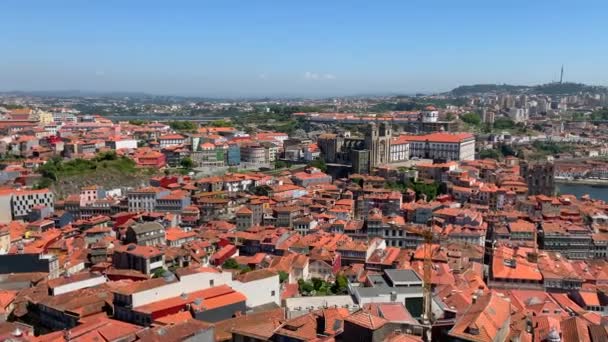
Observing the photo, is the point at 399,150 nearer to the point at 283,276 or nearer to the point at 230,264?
the point at 230,264

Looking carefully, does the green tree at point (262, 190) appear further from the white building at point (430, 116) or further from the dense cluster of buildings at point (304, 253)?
the white building at point (430, 116)

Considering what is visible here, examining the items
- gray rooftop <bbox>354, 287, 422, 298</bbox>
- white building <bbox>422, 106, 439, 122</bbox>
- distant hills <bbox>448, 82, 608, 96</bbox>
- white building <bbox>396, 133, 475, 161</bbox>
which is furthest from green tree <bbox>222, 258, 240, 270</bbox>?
distant hills <bbox>448, 82, 608, 96</bbox>

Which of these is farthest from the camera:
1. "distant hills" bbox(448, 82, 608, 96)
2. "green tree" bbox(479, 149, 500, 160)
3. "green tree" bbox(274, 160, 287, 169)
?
"distant hills" bbox(448, 82, 608, 96)

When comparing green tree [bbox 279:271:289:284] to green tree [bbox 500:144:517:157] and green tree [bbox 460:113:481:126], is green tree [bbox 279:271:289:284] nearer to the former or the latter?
green tree [bbox 500:144:517:157]

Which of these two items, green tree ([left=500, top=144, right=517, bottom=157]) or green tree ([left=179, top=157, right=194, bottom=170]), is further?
green tree ([left=500, top=144, right=517, bottom=157])

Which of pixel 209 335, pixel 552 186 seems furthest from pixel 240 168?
pixel 209 335

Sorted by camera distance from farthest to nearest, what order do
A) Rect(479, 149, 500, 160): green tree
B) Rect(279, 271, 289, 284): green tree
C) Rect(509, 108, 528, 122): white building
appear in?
Rect(509, 108, 528, 122): white building
Rect(479, 149, 500, 160): green tree
Rect(279, 271, 289, 284): green tree

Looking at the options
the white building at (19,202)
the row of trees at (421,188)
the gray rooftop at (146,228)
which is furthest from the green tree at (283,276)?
the row of trees at (421,188)
